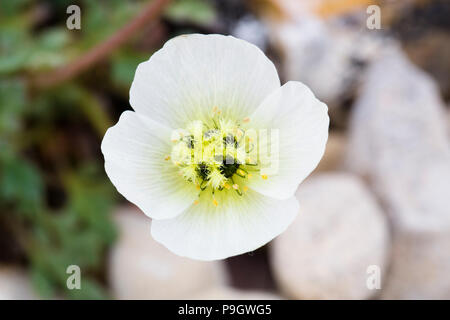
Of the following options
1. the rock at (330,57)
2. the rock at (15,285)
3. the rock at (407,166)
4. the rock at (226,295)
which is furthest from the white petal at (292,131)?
the rock at (330,57)

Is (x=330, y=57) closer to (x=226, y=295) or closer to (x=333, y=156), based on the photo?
(x=333, y=156)

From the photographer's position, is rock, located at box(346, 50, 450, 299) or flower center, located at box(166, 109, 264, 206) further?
rock, located at box(346, 50, 450, 299)

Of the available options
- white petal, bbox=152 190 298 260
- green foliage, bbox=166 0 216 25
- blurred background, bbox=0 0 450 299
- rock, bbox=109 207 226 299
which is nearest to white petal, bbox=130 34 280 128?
white petal, bbox=152 190 298 260

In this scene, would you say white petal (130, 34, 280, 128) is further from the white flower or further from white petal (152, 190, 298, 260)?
white petal (152, 190, 298, 260)

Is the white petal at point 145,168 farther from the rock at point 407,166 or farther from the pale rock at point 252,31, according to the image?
the pale rock at point 252,31
